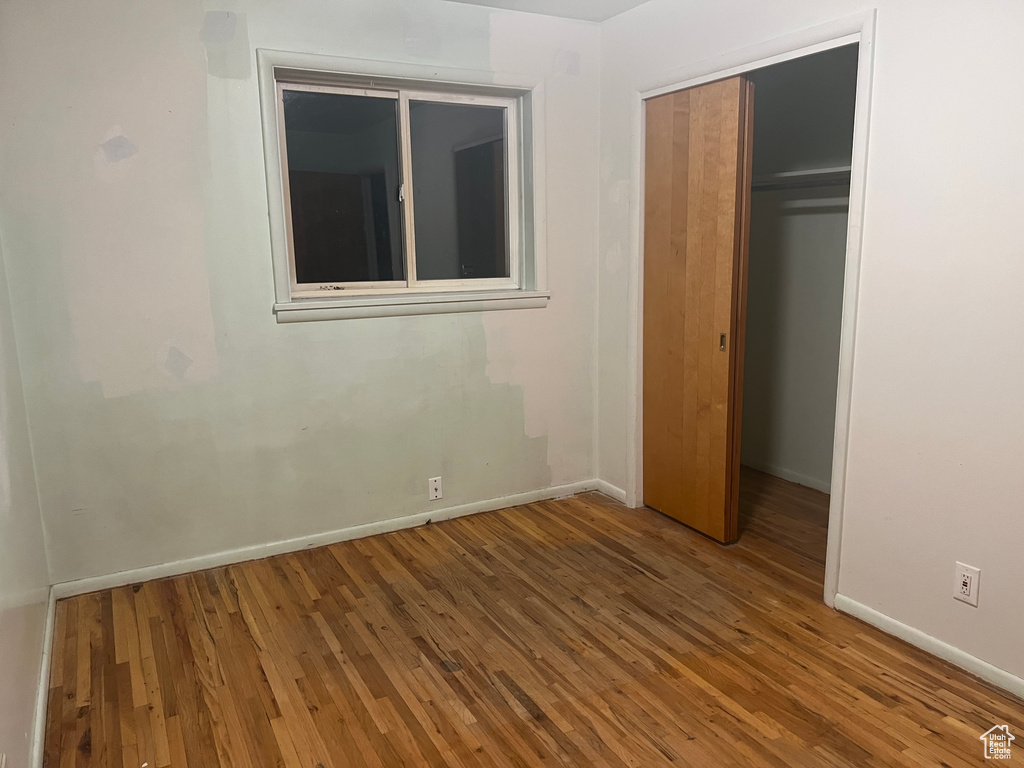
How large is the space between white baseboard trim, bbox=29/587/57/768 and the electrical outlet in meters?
2.76

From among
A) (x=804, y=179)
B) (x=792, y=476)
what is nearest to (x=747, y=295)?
(x=804, y=179)

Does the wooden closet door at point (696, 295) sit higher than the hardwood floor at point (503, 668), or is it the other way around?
the wooden closet door at point (696, 295)

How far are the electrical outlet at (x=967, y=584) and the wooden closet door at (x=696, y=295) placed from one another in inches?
41.7

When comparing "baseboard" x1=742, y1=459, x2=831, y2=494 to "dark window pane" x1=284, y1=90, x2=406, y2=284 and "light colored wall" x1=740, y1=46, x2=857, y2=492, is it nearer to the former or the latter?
"light colored wall" x1=740, y1=46, x2=857, y2=492

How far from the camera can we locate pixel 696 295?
3254 millimetres

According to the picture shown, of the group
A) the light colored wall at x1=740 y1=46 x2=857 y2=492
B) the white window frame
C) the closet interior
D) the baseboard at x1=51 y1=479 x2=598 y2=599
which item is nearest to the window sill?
the white window frame

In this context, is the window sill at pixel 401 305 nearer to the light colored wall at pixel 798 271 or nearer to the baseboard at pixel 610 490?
the baseboard at pixel 610 490

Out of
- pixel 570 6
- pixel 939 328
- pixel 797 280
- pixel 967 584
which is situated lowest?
pixel 967 584

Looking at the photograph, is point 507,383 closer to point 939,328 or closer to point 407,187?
point 407,187

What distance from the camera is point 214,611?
2.78 meters

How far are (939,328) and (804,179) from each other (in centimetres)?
175

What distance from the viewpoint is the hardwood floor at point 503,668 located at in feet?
6.63

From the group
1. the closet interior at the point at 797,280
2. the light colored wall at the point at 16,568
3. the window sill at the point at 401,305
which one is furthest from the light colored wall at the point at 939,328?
A: the light colored wall at the point at 16,568

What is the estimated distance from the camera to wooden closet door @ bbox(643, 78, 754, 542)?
302 centimetres
